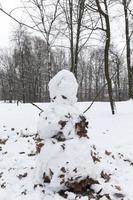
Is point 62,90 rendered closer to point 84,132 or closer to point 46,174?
point 84,132

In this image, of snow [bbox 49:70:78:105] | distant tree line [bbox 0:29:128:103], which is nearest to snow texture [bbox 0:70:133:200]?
snow [bbox 49:70:78:105]

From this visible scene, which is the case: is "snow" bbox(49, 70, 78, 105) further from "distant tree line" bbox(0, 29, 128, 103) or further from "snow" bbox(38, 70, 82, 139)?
"distant tree line" bbox(0, 29, 128, 103)

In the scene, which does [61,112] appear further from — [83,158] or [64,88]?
[83,158]

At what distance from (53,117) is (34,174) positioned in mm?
1405

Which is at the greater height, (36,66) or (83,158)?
(36,66)

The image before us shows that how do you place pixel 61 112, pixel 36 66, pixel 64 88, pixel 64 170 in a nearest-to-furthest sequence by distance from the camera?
1. pixel 64 170
2. pixel 61 112
3. pixel 64 88
4. pixel 36 66

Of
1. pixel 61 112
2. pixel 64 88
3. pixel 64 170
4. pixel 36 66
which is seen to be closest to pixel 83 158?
pixel 64 170

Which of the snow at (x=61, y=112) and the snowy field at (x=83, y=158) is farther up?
the snow at (x=61, y=112)

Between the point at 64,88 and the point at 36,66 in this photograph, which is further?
the point at 36,66

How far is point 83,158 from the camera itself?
19.2 feet

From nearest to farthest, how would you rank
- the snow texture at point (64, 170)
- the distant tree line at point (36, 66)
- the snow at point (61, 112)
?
the snow texture at point (64, 170) → the snow at point (61, 112) → the distant tree line at point (36, 66)

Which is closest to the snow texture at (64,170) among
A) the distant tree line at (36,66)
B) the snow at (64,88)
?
the snow at (64,88)

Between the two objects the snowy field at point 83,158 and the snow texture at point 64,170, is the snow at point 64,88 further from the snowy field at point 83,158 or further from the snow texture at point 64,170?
the snowy field at point 83,158

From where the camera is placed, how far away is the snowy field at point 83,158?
589 centimetres
